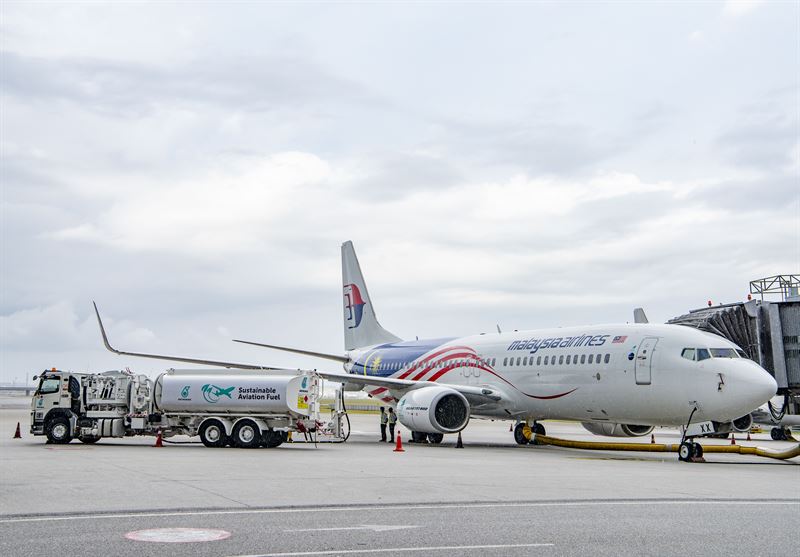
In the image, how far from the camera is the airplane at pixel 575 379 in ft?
73.2

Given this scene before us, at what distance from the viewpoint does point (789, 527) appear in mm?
10312

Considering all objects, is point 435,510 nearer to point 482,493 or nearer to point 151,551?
point 482,493

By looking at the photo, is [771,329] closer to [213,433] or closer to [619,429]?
[619,429]

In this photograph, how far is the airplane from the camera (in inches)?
878

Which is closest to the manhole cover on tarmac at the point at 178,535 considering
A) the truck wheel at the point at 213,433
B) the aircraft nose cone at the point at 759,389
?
the aircraft nose cone at the point at 759,389

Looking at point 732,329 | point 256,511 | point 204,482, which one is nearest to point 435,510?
point 256,511

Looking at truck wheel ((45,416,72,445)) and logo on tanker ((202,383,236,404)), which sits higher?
logo on tanker ((202,383,236,404))

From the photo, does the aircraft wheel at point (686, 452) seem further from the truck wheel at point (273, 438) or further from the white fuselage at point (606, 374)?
the truck wheel at point (273, 438)

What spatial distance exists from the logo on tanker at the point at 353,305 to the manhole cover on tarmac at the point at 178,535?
108 ft

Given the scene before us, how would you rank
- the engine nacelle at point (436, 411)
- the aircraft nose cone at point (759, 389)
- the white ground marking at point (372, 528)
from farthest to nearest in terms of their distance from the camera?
the engine nacelle at point (436, 411) < the aircraft nose cone at point (759, 389) < the white ground marking at point (372, 528)

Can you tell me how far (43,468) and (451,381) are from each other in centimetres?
1785

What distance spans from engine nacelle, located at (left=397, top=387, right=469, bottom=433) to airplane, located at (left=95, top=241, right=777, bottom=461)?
3cm

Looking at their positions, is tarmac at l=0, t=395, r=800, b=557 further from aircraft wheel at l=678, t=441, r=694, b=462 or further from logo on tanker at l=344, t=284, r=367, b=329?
logo on tanker at l=344, t=284, r=367, b=329

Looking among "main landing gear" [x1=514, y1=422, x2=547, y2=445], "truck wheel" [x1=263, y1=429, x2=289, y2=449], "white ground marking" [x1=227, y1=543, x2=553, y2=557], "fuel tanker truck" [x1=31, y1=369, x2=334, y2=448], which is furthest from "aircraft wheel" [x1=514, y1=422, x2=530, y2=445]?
"white ground marking" [x1=227, y1=543, x2=553, y2=557]
